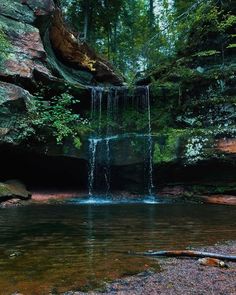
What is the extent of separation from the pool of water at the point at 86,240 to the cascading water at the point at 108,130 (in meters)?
5.55

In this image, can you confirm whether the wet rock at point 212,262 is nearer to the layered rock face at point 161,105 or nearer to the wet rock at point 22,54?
the layered rock face at point 161,105

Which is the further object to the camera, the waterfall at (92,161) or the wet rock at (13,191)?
the waterfall at (92,161)

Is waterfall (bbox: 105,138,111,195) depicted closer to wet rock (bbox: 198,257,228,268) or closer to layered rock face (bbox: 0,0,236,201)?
layered rock face (bbox: 0,0,236,201)

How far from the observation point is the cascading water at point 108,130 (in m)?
17.0

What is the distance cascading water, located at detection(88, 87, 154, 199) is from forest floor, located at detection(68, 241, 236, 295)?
1140 cm

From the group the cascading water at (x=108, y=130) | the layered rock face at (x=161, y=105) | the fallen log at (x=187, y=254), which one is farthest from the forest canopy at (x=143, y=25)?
the fallen log at (x=187, y=254)

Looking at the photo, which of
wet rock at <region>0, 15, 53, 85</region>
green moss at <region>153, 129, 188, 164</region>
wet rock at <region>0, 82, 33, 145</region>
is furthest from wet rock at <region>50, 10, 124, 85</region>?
green moss at <region>153, 129, 188, 164</region>

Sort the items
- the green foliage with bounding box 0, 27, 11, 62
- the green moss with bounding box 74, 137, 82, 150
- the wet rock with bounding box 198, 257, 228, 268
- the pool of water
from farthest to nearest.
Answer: the green moss with bounding box 74, 137, 82, 150, the green foliage with bounding box 0, 27, 11, 62, the wet rock with bounding box 198, 257, 228, 268, the pool of water

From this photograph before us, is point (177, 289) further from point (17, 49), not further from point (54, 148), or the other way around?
point (17, 49)

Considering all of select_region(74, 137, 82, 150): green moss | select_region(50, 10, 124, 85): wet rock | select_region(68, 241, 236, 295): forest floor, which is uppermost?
select_region(50, 10, 124, 85): wet rock

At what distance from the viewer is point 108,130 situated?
61.2 feet

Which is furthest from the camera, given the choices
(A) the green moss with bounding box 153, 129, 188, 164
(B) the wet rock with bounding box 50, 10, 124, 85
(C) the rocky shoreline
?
(B) the wet rock with bounding box 50, 10, 124, 85

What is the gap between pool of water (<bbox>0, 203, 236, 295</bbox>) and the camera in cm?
478

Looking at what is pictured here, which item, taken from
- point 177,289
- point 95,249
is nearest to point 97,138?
point 95,249
